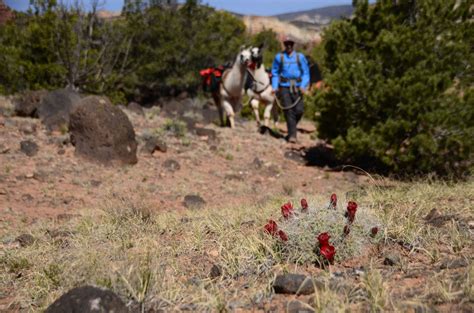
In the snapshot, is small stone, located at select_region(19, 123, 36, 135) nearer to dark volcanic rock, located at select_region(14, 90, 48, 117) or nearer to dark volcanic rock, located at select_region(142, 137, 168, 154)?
dark volcanic rock, located at select_region(14, 90, 48, 117)

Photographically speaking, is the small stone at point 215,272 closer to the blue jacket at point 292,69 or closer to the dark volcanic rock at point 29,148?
the dark volcanic rock at point 29,148

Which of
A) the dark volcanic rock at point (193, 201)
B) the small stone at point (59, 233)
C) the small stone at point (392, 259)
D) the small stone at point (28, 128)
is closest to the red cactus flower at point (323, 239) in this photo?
the small stone at point (392, 259)

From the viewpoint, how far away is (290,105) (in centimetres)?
1152

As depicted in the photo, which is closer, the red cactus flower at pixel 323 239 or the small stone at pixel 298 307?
the small stone at pixel 298 307

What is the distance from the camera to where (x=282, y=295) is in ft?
9.73

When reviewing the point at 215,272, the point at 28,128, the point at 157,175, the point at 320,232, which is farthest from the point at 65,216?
the point at 28,128

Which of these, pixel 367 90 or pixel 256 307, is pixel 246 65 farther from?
pixel 256 307

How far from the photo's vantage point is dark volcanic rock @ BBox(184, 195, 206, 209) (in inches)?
273

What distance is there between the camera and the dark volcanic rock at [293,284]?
2900mm

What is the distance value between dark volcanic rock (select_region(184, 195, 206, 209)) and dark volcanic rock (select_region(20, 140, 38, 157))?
3316 millimetres

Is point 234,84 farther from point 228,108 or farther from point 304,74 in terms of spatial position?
point 304,74

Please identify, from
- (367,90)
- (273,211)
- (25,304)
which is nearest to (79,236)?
(25,304)

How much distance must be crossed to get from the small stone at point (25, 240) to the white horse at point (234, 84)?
7873 millimetres

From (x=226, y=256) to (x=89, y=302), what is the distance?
1220mm
